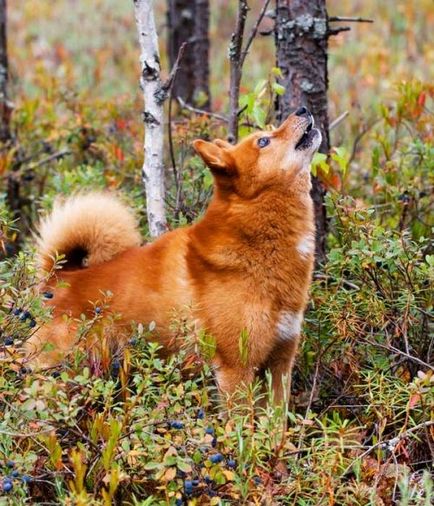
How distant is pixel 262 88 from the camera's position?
17.5ft

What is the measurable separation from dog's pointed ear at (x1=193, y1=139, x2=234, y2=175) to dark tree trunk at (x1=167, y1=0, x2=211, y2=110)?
4.67 metres

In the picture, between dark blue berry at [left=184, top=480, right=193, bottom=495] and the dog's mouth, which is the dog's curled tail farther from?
dark blue berry at [left=184, top=480, right=193, bottom=495]

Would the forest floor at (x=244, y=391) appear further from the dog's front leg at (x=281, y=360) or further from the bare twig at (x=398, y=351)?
the dog's front leg at (x=281, y=360)

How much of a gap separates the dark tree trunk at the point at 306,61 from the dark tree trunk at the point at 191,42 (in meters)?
3.55

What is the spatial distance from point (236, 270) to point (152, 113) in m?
1.24

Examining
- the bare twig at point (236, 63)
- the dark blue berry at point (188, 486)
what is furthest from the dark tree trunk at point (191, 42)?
the dark blue berry at point (188, 486)

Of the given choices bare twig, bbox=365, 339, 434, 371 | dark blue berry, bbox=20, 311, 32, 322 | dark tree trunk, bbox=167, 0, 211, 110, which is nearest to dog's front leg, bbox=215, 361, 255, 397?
bare twig, bbox=365, 339, 434, 371

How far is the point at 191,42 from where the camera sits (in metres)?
8.94

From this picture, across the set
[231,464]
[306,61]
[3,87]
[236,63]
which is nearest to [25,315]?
[231,464]

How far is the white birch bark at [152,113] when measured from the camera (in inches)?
192

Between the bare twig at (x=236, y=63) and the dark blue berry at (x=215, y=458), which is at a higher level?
the bare twig at (x=236, y=63)

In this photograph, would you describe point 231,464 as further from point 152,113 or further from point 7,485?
point 152,113

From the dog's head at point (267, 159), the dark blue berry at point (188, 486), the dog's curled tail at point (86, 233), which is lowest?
the dark blue berry at point (188, 486)

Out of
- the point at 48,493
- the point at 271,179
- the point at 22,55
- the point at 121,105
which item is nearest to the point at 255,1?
the point at 22,55
